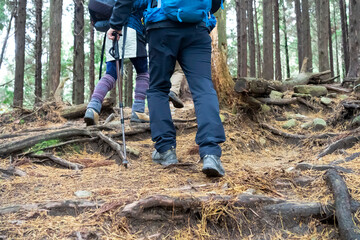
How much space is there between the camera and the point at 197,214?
2.00m

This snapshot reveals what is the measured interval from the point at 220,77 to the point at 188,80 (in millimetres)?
2519

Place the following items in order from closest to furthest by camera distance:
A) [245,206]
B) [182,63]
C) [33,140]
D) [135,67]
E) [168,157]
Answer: [245,206]
[182,63]
[168,157]
[33,140]
[135,67]

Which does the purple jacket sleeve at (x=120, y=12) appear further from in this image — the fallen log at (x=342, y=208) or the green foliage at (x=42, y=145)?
the fallen log at (x=342, y=208)

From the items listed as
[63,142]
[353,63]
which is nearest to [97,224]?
[63,142]

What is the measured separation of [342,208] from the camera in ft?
6.34

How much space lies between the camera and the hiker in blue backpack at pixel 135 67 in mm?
3814

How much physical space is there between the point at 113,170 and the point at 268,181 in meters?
1.55

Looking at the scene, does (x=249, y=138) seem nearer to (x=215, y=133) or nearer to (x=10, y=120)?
(x=215, y=133)

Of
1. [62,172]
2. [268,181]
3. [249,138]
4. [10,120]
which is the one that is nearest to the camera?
[268,181]

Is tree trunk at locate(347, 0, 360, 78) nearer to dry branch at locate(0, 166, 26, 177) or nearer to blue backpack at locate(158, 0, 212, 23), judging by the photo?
blue backpack at locate(158, 0, 212, 23)

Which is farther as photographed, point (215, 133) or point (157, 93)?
point (157, 93)

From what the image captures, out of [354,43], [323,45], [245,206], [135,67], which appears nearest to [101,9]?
[135,67]

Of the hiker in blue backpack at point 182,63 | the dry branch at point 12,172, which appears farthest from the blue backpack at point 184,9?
the dry branch at point 12,172

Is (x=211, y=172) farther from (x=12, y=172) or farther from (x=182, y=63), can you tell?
(x=12, y=172)
